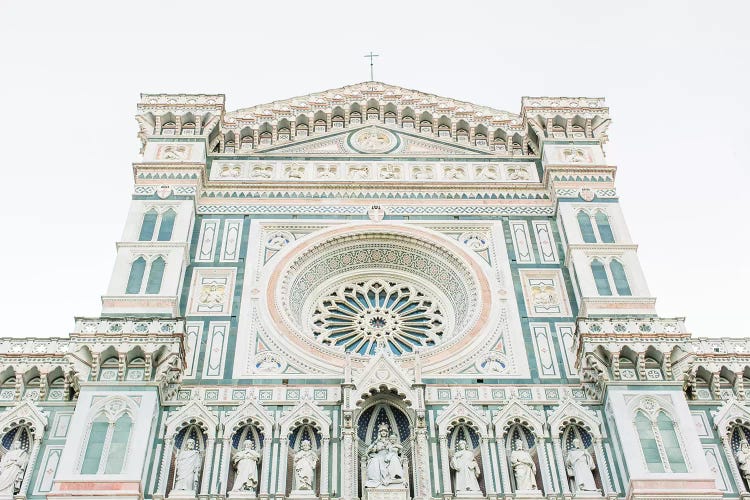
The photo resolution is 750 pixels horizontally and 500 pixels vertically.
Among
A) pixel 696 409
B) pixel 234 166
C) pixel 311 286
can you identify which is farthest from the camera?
pixel 234 166

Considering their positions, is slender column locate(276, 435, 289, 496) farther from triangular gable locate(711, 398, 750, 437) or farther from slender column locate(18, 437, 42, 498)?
triangular gable locate(711, 398, 750, 437)

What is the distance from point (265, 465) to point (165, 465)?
4.71 ft

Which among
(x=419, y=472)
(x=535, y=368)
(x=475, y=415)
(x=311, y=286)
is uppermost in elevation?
(x=311, y=286)

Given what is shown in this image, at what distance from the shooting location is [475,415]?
1664cm

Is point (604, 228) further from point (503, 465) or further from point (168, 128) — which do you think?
point (168, 128)

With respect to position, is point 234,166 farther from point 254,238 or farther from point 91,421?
point 91,421

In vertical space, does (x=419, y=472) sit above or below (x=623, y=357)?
below

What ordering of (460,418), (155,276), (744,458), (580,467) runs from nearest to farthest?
(580,467) < (744,458) < (460,418) < (155,276)

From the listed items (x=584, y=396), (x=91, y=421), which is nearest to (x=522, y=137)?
(x=584, y=396)

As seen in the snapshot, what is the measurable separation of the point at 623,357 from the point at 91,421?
8.19 metres

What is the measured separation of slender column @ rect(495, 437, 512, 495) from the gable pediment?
8.44 meters

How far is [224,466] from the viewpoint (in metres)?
15.9

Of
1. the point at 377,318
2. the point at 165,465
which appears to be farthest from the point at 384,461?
the point at 377,318

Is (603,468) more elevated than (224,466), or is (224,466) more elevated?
(224,466)
